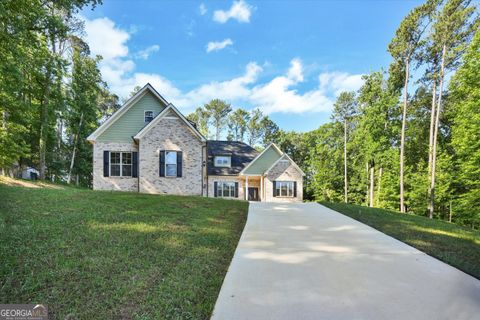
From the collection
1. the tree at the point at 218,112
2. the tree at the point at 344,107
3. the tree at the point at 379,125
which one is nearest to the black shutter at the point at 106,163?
the tree at the point at 379,125

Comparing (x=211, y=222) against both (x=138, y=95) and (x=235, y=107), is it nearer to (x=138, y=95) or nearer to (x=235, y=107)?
(x=138, y=95)

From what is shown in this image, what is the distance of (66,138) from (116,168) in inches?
725

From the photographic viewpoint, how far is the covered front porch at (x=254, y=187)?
22438 millimetres

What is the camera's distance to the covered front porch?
73.6 ft

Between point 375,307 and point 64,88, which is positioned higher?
point 64,88

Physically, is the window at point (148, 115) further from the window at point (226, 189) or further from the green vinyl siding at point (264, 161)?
the green vinyl siding at point (264, 161)

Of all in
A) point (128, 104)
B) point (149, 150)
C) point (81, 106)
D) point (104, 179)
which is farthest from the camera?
point (81, 106)

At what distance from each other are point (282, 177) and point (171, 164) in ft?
36.1

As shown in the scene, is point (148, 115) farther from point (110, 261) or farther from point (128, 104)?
point (110, 261)

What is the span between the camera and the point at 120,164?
1434 cm

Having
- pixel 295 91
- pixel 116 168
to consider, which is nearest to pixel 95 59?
pixel 116 168

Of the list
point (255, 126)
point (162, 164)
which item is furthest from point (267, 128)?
point (162, 164)

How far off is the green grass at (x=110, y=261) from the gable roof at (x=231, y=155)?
15.1 m

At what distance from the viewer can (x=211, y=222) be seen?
24.1 ft
